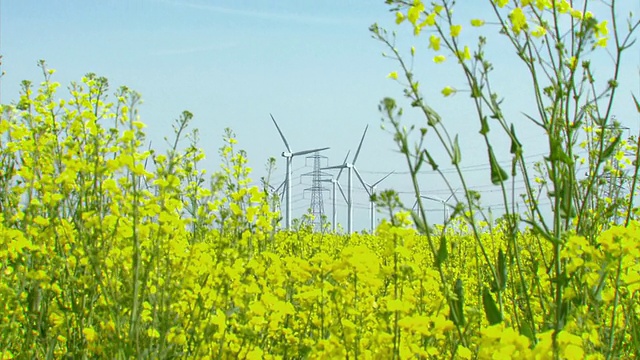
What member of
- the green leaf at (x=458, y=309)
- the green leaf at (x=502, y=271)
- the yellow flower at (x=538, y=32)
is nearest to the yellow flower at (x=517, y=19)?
the yellow flower at (x=538, y=32)

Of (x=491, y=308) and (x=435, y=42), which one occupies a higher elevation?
(x=435, y=42)

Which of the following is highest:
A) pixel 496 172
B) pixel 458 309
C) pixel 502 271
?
pixel 496 172

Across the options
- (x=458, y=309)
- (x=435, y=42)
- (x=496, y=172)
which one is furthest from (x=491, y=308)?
(x=435, y=42)

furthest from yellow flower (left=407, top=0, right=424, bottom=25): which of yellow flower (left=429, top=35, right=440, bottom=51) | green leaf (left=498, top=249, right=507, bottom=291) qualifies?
green leaf (left=498, top=249, right=507, bottom=291)

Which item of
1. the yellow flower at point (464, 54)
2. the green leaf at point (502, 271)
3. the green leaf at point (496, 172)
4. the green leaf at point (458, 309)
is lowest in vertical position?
the green leaf at point (458, 309)

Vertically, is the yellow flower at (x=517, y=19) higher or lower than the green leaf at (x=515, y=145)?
higher

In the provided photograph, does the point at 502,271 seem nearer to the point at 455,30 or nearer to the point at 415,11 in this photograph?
the point at 455,30

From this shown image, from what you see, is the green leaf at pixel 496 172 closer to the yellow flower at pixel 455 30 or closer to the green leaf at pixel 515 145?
the green leaf at pixel 515 145

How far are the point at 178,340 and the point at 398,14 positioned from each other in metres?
1.32

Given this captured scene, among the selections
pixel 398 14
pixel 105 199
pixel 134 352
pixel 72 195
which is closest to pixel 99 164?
pixel 105 199

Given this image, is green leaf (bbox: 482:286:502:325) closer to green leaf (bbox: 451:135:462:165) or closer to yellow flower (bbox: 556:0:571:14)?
green leaf (bbox: 451:135:462:165)

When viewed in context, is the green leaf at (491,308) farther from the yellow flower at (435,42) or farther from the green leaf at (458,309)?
the yellow flower at (435,42)

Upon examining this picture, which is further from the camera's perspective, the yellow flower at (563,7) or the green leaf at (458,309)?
the yellow flower at (563,7)

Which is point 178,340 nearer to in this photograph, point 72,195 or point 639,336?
point 72,195
